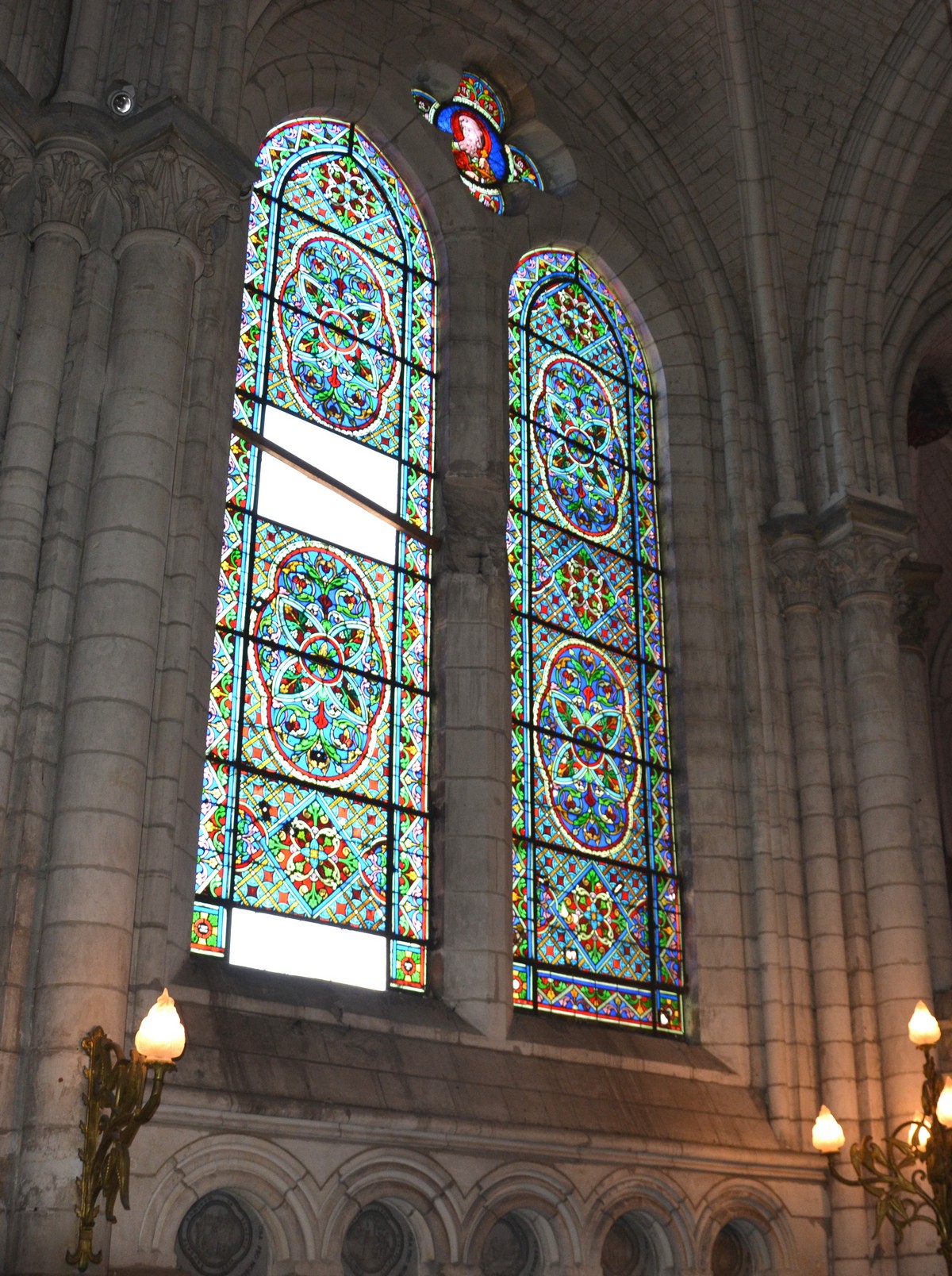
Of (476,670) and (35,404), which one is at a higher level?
(35,404)

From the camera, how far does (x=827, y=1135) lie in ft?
33.8

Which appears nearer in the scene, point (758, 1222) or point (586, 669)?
point (758, 1222)

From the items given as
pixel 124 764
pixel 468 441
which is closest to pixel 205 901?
pixel 124 764

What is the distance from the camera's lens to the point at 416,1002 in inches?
394

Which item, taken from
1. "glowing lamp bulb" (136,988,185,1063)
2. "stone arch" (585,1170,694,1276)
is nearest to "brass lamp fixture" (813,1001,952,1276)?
"stone arch" (585,1170,694,1276)

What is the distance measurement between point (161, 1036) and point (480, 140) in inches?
361

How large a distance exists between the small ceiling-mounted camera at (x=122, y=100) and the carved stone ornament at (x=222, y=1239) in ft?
21.1

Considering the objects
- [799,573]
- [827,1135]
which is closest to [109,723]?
[827,1135]

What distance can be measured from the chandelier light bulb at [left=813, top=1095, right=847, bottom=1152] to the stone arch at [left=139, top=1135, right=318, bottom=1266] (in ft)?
11.7

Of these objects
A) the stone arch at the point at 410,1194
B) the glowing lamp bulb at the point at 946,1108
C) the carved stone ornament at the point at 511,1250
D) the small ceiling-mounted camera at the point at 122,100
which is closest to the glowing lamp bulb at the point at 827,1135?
the glowing lamp bulb at the point at 946,1108

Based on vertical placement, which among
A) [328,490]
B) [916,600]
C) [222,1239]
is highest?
[916,600]

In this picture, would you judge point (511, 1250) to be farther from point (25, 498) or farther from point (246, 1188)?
point (25, 498)

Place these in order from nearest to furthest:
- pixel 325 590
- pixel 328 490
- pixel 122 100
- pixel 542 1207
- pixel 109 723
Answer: pixel 109 723, pixel 542 1207, pixel 122 100, pixel 325 590, pixel 328 490

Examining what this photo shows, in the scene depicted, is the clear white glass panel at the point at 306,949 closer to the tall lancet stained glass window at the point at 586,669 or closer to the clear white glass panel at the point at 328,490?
the tall lancet stained glass window at the point at 586,669
